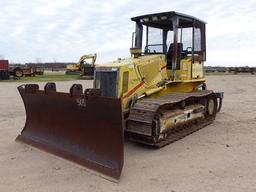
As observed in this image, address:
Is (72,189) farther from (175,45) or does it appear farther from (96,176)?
(175,45)

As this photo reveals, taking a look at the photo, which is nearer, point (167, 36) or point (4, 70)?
point (167, 36)

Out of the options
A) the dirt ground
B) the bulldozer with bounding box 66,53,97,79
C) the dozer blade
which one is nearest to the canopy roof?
the dirt ground

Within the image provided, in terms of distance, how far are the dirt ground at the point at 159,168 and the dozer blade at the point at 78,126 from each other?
205 millimetres

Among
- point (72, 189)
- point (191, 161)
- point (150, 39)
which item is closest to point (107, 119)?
point (72, 189)

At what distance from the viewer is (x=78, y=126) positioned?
623 centimetres

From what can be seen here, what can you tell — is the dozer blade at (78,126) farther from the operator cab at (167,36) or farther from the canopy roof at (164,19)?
the canopy roof at (164,19)

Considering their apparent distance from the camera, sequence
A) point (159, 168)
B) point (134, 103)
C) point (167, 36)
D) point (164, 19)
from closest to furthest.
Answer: point (159, 168) → point (134, 103) → point (164, 19) → point (167, 36)

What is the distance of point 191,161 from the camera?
6.02 m

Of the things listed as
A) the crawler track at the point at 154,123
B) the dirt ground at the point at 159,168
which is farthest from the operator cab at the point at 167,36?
the dirt ground at the point at 159,168

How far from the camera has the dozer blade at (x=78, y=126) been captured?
5.46 meters

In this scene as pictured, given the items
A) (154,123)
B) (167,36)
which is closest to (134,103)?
(154,123)

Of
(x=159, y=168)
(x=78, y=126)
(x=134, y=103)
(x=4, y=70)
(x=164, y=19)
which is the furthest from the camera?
(x=4, y=70)

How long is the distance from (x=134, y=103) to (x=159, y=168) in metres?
1.75

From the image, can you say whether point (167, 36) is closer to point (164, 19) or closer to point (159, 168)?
point (164, 19)
